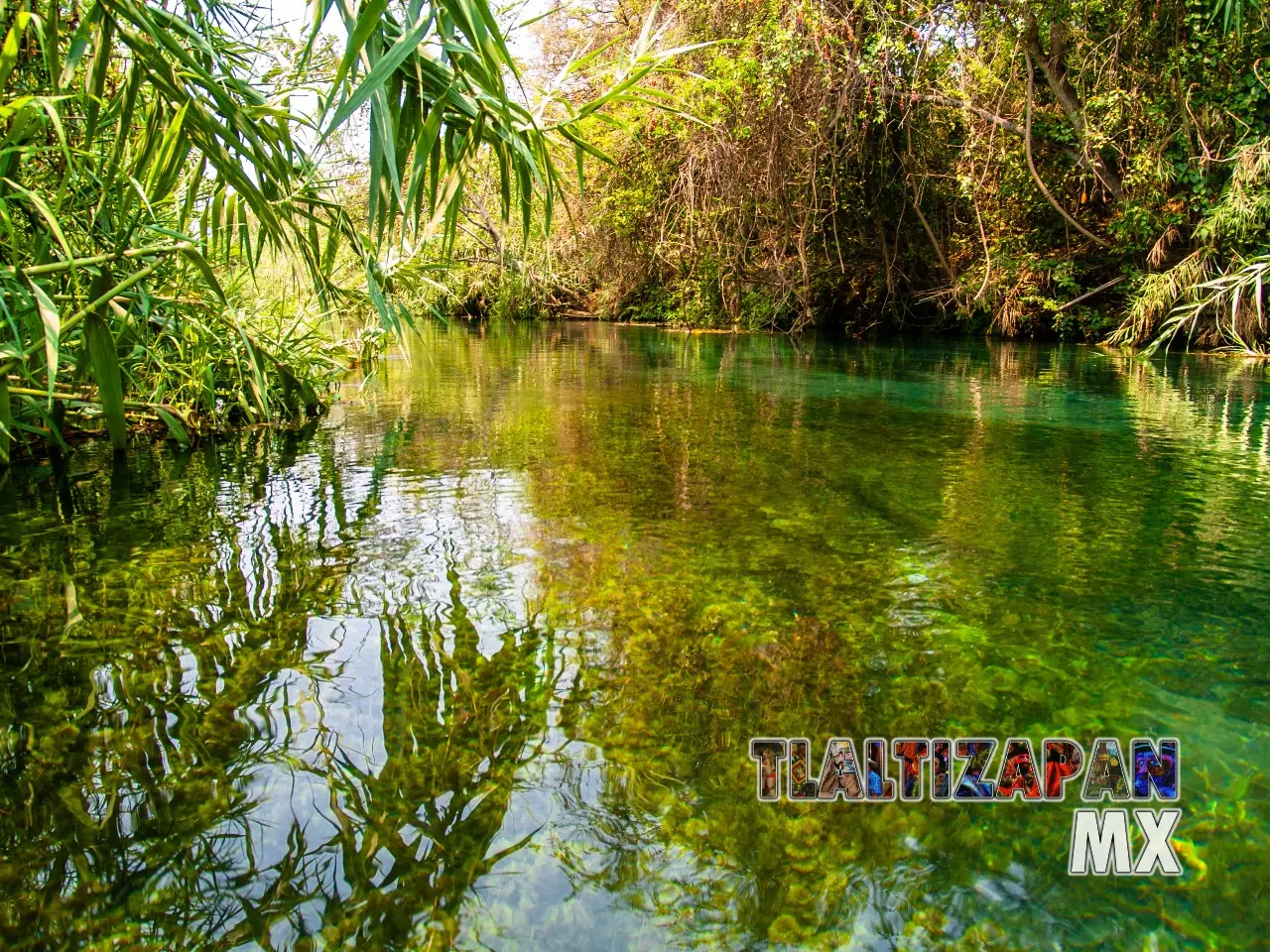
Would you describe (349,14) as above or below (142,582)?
above

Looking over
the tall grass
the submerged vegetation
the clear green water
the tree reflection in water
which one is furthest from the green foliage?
the tree reflection in water

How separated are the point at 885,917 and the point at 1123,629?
1.21m

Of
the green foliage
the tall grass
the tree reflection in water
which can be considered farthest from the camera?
the green foliage

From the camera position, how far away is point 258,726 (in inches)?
65.7

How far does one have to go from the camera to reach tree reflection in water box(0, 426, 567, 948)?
1.22 m

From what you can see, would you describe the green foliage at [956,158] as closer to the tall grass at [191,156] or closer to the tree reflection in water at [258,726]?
the tall grass at [191,156]

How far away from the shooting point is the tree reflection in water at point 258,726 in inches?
48.1

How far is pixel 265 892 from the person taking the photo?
123 cm

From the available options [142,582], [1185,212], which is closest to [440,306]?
[1185,212]

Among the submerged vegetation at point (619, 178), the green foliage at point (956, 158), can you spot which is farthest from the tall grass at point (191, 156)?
the green foliage at point (956, 158)

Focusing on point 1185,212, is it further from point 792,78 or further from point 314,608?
point 314,608

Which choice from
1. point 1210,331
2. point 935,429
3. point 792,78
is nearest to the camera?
point 935,429

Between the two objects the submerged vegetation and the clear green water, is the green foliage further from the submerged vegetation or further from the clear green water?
the clear green water

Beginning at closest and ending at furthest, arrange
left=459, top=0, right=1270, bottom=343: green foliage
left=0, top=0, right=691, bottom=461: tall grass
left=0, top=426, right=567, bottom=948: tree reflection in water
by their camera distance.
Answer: left=0, top=426, right=567, bottom=948: tree reflection in water < left=0, top=0, right=691, bottom=461: tall grass < left=459, top=0, right=1270, bottom=343: green foliage
